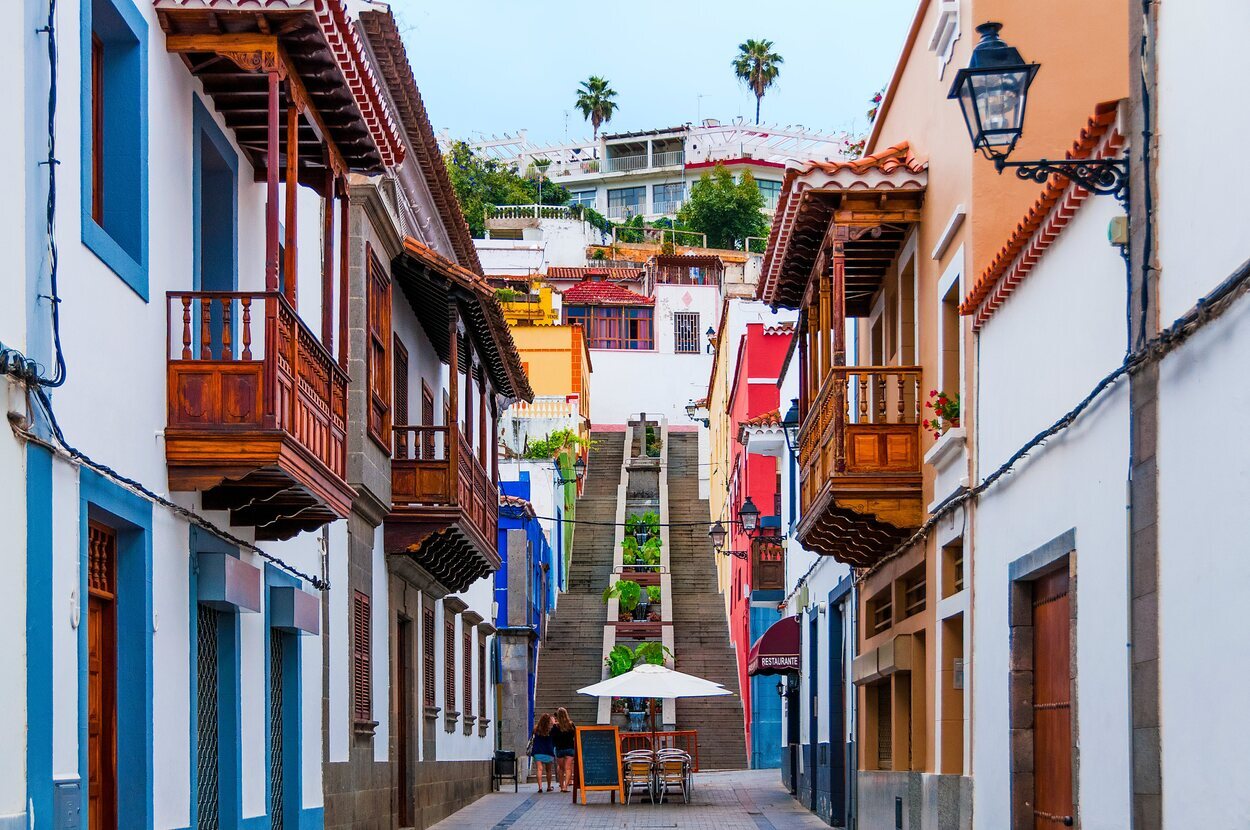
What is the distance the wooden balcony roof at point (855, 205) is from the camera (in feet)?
53.2

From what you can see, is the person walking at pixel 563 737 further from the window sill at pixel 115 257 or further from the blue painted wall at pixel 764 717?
the window sill at pixel 115 257

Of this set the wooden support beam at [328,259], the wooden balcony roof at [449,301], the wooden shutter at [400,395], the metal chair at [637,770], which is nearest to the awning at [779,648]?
the metal chair at [637,770]

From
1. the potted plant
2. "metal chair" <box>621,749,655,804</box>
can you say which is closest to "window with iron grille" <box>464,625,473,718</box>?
"metal chair" <box>621,749,655,804</box>

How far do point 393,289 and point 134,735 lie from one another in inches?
417

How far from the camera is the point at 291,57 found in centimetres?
1176

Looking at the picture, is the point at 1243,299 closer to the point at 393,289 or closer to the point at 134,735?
the point at 134,735

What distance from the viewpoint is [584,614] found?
154 feet

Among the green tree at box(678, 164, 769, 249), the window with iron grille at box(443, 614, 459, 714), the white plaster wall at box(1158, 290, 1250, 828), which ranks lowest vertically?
the window with iron grille at box(443, 614, 459, 714)

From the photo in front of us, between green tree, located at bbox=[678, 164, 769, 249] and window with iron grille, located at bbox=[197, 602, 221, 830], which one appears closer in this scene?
window with iron grille, located at bbox=[197, 602, 221, 830]

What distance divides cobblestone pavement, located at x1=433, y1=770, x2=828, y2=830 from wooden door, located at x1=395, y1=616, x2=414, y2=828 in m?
0.90

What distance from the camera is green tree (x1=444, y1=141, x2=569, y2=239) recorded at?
90562 millimetres

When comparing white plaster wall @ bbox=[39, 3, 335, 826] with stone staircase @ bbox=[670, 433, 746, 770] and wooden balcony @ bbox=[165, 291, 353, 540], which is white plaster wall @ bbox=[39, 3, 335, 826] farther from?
stone staircase @ bbox=[670, 433, 746, 770]

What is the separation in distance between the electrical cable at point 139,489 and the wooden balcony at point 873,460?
4966 millimetres

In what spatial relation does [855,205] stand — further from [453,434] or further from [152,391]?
[152,391]
